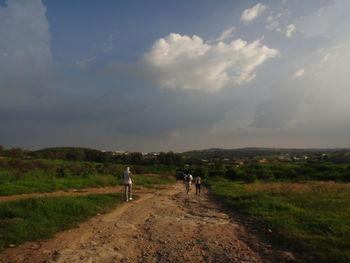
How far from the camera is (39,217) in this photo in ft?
24.0

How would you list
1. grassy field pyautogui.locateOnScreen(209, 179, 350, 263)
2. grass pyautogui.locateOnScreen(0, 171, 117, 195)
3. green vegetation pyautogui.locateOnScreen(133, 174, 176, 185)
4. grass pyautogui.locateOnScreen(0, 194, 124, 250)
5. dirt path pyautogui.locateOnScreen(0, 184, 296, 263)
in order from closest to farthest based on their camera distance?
dirt path pyautogui.locateOnScreen(0, 184, 296, 263) < grassy field pyautogui.locateOnScreen(209, 179, 350, 263) < grass pyautogui.locateOnScreen(0, 194, 124, 250) < grass pyautogui.locateOnScreen(0, 171, 117, 195) < green vegetation pyautogui.locateOnScreen(133, 174, 176, 185)

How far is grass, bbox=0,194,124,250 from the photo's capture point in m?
5.97

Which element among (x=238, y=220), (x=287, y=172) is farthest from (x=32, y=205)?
(x=287, y=172)

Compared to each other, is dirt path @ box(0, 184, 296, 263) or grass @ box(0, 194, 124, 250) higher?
grass @ box(0, 194, 124, 250)

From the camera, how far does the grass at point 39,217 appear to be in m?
5.97

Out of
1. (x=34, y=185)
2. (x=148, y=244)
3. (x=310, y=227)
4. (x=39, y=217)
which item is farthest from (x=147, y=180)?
(x=148, y=244)

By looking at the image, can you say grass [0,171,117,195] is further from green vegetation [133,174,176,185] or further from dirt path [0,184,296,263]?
dirt path [0,184,296,263]

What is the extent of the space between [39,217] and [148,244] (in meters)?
3.98

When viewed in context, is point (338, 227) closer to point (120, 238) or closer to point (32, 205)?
point (120, 238)

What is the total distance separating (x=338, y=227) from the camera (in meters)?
7.01

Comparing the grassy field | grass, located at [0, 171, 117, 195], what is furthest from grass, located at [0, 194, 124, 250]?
the grassy field

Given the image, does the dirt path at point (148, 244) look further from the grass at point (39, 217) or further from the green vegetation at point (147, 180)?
the green vegetation at point (147, 180)

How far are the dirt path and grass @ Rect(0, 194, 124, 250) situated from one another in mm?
399

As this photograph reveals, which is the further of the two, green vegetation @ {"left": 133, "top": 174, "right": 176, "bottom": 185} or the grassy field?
green vegetation @ {"left": 133, "top": 174, "right": 176, "bottom": 185}
